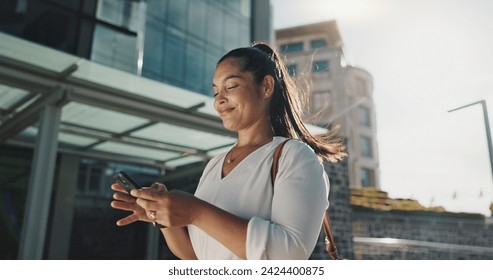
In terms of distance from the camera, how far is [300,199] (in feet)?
2.90

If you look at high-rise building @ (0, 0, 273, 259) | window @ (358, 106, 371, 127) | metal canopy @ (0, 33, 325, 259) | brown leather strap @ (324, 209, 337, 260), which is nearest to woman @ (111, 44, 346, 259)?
brown leather strap @ (324, 209, 337, 260)

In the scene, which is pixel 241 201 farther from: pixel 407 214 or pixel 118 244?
pixel 407 214

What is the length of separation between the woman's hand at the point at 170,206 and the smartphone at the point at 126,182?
141 millimetres

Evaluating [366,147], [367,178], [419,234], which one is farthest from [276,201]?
[366,147]

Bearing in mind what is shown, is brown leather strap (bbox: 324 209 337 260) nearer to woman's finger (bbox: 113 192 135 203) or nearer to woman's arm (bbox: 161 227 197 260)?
woman's arm (bbox: 161 227 197 260)

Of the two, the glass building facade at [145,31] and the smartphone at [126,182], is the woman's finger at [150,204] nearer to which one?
the smartphone at [126,182]

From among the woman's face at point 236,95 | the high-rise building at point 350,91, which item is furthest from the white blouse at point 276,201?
the high-rise building at point 350,91

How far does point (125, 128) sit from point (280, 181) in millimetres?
6711

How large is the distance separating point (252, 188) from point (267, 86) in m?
0.30

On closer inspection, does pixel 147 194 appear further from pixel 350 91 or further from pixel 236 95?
pixel 350 91

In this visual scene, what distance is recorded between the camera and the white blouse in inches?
34.4

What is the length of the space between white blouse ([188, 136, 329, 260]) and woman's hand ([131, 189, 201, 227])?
14cm
